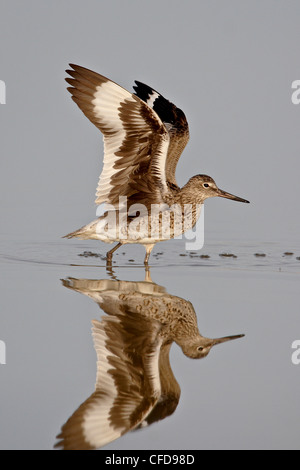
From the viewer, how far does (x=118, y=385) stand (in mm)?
4121

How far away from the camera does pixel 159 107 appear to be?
8523 mm

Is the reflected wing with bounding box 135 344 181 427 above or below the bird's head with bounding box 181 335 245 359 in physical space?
below

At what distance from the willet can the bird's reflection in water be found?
1252 mm

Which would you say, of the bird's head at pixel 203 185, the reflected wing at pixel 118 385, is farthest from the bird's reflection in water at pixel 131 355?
the bird's head at pixel 203 185

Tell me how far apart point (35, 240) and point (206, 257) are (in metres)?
1.82

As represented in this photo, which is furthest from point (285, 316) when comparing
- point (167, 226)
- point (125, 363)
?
point (167, 226)

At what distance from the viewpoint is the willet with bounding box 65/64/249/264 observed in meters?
6.59

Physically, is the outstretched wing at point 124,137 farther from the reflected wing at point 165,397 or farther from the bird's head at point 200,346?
the reflected wing at point 165,397

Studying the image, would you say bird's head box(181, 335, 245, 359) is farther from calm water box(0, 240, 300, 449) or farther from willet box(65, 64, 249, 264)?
willet box(65, 64, 249, 264)

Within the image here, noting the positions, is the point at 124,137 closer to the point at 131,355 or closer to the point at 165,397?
the point at 131,355

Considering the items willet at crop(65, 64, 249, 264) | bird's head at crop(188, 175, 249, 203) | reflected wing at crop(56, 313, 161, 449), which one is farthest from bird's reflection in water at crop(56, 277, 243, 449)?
bird's head at crop(188, 175, 249, 203)

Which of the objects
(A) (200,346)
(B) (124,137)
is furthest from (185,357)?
(B) (124,137)

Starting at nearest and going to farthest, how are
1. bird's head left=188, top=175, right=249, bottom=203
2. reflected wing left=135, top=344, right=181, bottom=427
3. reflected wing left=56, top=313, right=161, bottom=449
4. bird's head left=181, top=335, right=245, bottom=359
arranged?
reflected wing left=56, top=313, right=161, bottom=449 → reflected wing left=135, top=344, right=181, bottom=427 → bird's head left=181, top=335, right=245, bottom=359 → bird's head left=188, top=175, right=249, bottom=203

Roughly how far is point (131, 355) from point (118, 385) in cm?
44
